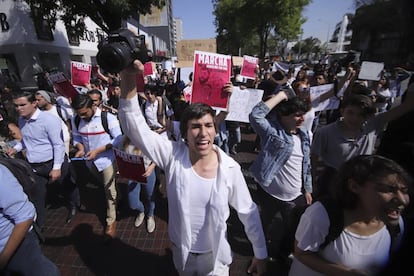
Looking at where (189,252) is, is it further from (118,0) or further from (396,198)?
(118,0)

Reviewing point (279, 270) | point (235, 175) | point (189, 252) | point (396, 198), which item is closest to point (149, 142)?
point (235, 175)

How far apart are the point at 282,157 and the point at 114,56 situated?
5.77 feet

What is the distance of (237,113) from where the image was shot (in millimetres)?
3617

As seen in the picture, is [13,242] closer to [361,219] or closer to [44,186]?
[44,186]

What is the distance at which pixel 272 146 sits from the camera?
229 cm

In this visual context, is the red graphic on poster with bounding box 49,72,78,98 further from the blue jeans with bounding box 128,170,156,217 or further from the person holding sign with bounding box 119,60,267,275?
the person holding sign with bounding box 119,60,267,275

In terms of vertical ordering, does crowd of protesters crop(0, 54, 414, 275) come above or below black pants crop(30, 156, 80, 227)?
above

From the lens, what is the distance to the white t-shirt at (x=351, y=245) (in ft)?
4.29

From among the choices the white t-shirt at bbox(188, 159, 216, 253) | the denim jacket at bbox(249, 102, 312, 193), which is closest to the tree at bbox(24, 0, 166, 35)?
the denim jacket at bbox(249, 102, 312, 193)

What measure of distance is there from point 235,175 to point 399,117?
5.86 feet

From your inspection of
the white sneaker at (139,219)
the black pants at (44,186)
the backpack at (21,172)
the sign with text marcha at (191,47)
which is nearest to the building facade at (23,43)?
the sign with text marcha at (191,47)

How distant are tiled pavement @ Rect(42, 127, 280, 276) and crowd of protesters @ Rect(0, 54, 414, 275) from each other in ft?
0.56

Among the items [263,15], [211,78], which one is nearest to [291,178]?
[211,78]

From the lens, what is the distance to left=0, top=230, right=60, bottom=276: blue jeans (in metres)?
1.60
